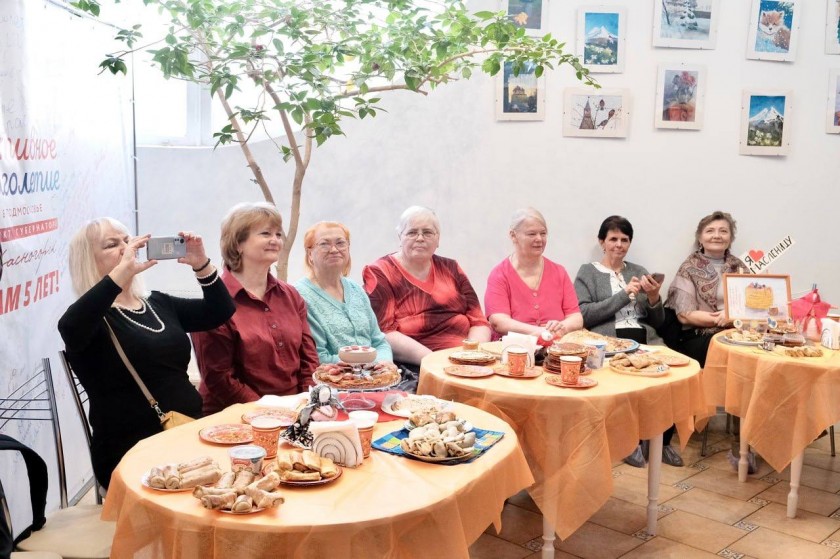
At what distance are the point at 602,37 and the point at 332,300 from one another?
2.61m

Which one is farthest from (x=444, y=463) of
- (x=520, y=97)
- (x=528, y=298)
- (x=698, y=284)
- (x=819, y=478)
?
(x=520, y=97)

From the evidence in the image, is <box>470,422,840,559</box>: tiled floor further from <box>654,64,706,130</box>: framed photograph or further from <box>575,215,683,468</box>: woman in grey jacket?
<box>654,64,706,130</box>: framed photograph

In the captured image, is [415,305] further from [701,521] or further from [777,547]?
[777,547]

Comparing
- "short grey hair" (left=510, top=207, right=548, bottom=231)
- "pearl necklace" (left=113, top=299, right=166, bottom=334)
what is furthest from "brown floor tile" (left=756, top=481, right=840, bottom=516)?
"pearl necklace" (left=113, top=299, right=166, bottom=334)

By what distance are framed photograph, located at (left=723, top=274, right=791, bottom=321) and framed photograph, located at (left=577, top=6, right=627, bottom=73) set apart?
1601mm

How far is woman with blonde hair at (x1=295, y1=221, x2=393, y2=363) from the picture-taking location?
3.67 meters

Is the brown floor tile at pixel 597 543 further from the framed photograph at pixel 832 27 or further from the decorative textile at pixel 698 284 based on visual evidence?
the framed photograph at pixel 832 27

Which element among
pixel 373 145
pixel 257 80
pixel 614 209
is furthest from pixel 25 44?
pixel 614 209

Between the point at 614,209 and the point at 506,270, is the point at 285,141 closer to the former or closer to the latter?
the point at 506,270

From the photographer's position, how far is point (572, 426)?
9.56ft

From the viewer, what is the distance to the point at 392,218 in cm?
A: 518

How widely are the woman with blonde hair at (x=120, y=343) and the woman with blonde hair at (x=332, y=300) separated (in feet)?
2.77

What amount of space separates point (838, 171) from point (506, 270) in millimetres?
2383

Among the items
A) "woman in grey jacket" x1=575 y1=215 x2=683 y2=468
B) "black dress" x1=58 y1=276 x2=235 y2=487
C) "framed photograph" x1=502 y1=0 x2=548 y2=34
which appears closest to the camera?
"black dress" x1=58 y1=276 x2=235 y2=487
